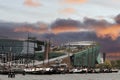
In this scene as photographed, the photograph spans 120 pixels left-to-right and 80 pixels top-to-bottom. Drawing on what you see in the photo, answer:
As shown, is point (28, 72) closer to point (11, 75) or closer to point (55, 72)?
point (55, 72)

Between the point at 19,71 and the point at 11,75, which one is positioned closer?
the point at 11,75

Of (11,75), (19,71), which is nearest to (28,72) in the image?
(19,71)

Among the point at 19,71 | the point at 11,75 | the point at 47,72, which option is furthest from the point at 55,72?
the point at 11,75

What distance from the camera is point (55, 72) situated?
185 m

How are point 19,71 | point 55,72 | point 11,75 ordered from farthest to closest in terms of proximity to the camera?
point 55,72 < point 19,71 < point 11,75

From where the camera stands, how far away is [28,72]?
573ft

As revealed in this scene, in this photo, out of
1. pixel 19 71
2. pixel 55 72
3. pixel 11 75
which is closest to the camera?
pixel 11 75

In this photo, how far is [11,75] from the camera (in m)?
126

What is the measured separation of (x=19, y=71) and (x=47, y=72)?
526 inches

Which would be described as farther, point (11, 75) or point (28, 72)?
point (28, 72)

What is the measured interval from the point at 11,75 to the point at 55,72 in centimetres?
5974

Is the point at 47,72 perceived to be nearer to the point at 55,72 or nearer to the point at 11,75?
the point at 55,72

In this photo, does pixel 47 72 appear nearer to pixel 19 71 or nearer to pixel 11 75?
pixel 19 71

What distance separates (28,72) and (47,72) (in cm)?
875
